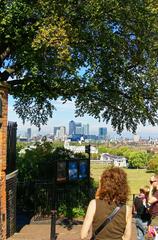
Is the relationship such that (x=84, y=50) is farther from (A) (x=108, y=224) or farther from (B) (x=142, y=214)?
(A) (x=108, y=224)

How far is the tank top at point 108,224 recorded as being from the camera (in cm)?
602

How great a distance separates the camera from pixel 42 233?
692 inches

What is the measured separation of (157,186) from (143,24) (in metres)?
6.36

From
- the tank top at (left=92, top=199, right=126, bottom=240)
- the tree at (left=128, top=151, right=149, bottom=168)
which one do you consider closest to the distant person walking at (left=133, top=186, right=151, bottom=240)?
the tank top at (left=92, top=199, right=126, bottom=240)

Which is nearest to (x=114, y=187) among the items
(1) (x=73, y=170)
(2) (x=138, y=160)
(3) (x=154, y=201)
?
(3) (x=154, y=201)

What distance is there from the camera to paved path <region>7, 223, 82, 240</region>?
16500 millimetres

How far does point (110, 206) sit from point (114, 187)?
207 mm

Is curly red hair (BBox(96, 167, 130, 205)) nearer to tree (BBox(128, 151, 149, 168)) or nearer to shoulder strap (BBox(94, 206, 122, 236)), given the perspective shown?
shoulder strap (BBox(94, 206, 122, 236))

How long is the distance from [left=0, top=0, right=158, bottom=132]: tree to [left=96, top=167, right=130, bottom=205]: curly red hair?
915 centimetres

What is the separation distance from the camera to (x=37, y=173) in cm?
2248

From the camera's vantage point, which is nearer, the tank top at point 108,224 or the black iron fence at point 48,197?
the tank top at point 108,224

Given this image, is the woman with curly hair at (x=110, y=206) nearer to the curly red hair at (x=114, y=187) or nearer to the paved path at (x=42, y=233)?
the curly red hair at (x=114, y=187)

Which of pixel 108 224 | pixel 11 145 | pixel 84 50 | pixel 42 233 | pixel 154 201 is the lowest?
pixel 42 233

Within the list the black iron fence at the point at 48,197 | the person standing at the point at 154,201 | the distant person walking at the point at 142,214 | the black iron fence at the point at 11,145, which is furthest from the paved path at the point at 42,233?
the person standing at the point at 154,201
